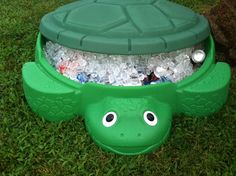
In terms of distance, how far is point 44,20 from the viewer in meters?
3.08

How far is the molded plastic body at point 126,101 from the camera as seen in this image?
2.61 metres

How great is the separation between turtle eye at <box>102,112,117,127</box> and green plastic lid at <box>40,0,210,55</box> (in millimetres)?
399

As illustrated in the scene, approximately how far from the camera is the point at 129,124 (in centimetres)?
260

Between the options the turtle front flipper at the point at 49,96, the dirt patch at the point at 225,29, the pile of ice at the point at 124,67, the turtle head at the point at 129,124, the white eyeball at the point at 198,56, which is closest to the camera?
the turtle head at the point at 129,124

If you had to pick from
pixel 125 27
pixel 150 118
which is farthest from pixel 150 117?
pixel 125 27

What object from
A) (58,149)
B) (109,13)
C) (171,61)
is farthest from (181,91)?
(58,149)

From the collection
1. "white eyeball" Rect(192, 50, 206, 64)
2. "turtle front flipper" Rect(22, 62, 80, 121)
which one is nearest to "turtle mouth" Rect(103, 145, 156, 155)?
"turtle front flipper" Rect(22, 62, 80, 121)

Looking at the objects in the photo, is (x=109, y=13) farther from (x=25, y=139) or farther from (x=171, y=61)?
(x=25, y=139)

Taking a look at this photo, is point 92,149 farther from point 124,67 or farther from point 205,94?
point 205,94

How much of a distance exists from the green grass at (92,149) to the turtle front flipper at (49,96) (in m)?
0.08

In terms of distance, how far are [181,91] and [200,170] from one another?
1.77 feet

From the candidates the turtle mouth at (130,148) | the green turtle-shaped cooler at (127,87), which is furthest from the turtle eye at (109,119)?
the turtle mouth at (130,148)

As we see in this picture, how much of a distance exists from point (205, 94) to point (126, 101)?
21.9 inches

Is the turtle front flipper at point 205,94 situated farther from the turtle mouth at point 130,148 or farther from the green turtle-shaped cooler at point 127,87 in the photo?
the turtle mouth at point 130,148
